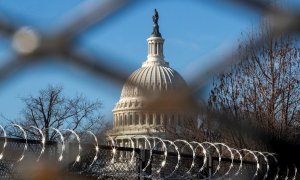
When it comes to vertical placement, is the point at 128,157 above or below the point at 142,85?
above

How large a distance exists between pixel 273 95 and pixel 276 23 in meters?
15.3

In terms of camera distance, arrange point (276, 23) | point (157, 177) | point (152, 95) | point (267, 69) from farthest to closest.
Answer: point (267, 69)
point (157, 177)
point (152, 95)
point (276, 23)

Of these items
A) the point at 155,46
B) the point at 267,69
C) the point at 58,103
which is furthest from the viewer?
the point at 58,103

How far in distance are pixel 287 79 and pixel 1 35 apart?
15.5 m

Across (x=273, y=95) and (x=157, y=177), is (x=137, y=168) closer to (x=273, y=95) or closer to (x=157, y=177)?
(x=157, y=177)

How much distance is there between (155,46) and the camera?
174 cm

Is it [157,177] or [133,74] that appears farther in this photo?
[157,177]

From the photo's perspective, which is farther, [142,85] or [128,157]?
[128,157]

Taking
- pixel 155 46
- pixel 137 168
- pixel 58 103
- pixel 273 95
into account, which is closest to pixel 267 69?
pixel 273 95

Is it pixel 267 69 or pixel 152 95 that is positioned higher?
pixel 267 69

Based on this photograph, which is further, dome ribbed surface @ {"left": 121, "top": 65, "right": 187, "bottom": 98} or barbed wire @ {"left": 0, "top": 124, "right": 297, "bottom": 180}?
barbed wire @ {"left": 0, "top": 124, "right": 297, "bottom": 180}

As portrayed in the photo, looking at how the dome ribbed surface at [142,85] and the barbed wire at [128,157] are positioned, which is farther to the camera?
the barbed wire at [128,157]

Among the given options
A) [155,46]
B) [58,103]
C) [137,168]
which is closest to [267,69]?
[137,168]

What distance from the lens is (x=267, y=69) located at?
49.6 feet
